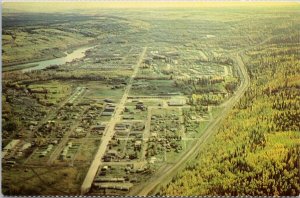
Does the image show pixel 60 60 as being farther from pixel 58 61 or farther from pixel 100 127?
pixel 100 127

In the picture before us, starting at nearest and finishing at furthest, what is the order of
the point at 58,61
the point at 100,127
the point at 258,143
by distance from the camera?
1. the point at 258,143
2. the point at 100,127
3. the point at 58,61

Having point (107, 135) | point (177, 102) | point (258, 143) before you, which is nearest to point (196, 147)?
point (177, 102)

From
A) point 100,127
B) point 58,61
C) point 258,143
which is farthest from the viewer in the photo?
point 58,61

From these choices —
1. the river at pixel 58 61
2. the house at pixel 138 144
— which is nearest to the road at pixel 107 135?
the house at pixel 138 144

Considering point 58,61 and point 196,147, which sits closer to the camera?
point 196,147

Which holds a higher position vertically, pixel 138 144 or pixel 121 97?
pixel 121 97

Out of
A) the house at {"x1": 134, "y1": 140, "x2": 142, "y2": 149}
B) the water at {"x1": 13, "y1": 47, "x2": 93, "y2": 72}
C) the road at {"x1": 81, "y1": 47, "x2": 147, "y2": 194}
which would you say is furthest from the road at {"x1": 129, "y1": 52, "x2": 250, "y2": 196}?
the water at {"x1": 13, "y1": 47, "x2": 93, "y2": 72}

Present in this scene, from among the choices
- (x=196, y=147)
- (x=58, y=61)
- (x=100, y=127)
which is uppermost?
(x=58, y=61)
